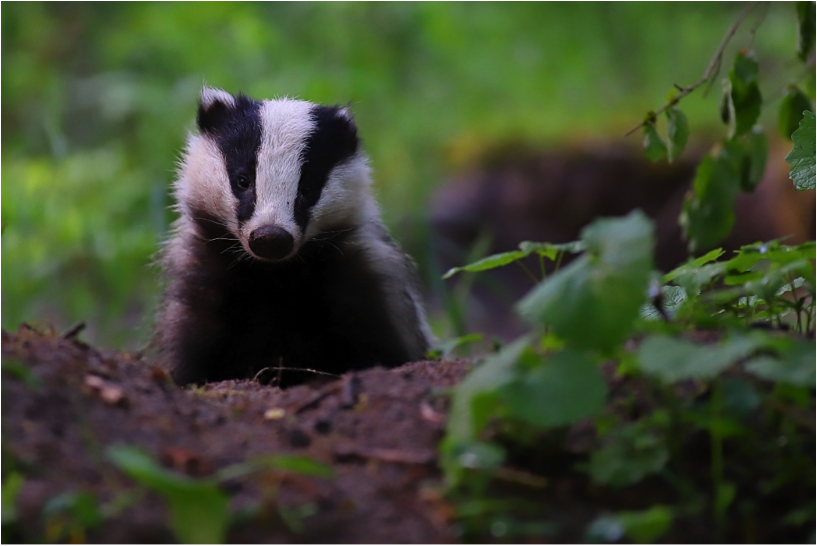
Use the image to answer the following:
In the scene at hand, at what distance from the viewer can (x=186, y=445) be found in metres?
1.50

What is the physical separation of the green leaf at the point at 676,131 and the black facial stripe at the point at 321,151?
121cm

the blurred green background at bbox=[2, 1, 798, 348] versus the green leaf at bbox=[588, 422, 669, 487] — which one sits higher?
the blurred green background at bbox=[2, 1, 798, 348]

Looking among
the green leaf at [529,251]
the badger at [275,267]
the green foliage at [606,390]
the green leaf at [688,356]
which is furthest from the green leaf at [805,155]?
the badger at [275,267]

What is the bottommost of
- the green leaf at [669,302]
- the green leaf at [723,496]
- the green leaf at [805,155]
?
the green leaf at [723,496]

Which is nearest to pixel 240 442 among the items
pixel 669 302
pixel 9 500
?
pixel 9 500

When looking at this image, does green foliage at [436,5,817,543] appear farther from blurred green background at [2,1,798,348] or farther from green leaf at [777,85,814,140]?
blurred green background at [2,1,798,348]

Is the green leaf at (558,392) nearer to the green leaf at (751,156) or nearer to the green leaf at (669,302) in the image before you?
the green leaf at (669,302)

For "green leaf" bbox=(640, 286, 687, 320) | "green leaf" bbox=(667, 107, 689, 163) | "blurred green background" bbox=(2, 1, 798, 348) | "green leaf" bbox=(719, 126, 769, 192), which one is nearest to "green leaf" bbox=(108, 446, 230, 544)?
"green leaf" bbox=(640, 286, 687, 320)

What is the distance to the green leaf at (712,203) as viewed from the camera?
94.1 inches

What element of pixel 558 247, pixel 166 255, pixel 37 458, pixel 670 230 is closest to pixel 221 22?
pixel 670 230

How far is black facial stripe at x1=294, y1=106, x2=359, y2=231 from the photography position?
3146 millimetres

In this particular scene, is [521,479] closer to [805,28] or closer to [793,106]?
[793,106]

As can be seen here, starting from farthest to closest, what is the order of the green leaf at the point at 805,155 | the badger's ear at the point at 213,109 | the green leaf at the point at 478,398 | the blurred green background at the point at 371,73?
the blurred green background at the point at 371,73
the badger's ear at the point at 213,109
the green leaf at the point at 805,155
the green leaf at the point at 478,398

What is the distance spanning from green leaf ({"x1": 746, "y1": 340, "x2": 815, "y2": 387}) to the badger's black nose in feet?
5.71
